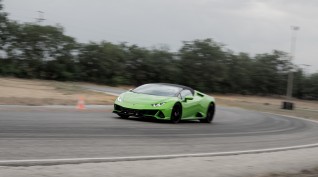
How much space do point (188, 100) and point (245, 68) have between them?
5358cm

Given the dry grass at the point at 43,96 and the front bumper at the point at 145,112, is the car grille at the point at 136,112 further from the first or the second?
the dry grass at the point at 43,96

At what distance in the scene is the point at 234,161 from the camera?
30.1ft

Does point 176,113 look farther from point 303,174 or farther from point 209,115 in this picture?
point 303,174

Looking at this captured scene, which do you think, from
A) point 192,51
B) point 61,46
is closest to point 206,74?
point 192,51

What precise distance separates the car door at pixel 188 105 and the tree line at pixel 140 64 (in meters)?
37.7

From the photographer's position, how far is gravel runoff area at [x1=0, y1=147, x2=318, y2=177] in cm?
674

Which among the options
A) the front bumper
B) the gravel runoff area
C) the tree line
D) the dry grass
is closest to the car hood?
the front bumper

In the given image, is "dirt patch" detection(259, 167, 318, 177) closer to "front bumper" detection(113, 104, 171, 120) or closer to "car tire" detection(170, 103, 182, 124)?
"front bumper" detection(113, 104, 171, 120)

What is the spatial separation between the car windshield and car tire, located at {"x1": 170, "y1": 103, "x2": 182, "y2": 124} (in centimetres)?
50

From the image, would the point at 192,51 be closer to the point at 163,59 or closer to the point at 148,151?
the point at 163,59

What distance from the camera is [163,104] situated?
15867mm

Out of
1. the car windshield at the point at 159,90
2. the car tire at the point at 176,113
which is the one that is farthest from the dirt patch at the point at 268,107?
the car tire at the point at 176,113

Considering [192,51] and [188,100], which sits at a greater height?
[192,51]

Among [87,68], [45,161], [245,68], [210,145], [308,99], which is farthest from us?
[308,99]
